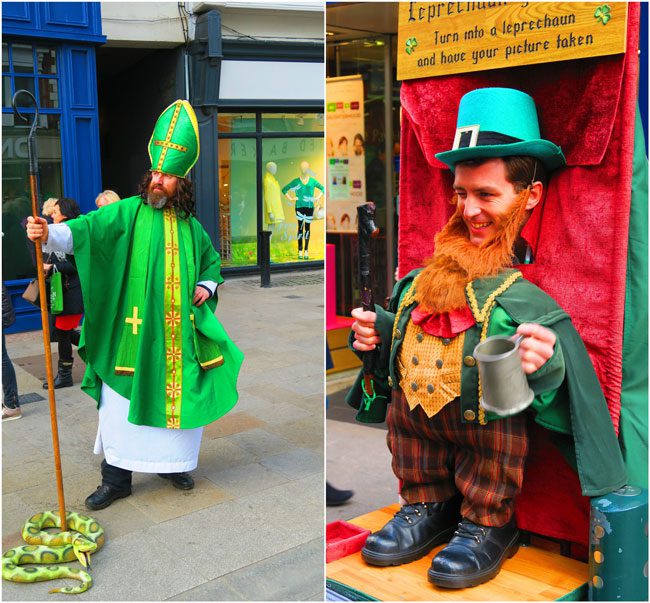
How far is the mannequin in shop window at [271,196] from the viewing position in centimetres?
1325

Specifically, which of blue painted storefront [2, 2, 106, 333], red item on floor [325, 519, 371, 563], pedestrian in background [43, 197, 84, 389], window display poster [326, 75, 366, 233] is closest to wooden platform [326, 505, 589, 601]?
red item on floor [325, 519, 371, 563]

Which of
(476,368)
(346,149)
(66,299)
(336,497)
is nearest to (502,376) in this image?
(476,368)

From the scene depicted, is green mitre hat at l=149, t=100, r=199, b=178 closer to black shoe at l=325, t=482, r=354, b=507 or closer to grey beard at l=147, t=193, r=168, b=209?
grey beard at l=147, t=193, r=168, b=209

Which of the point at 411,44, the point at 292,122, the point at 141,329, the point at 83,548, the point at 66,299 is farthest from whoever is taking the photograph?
the point at 292,122

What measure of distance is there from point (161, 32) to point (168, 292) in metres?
8.01

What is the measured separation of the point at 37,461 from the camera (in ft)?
16.9

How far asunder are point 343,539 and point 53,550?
69.6 inches

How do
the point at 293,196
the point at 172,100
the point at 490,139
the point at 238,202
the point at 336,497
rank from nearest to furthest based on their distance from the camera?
the point at 490,139 < the point at 336,497 < the point at 172,100 < the point at 238,202 < the point at 293,196


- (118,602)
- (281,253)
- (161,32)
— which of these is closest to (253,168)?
(281,253)

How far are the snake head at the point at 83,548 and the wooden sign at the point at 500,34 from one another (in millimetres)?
2562

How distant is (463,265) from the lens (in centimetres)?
244

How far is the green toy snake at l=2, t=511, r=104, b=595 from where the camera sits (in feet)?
11.9

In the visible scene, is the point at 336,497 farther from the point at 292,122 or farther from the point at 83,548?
the point at 292,122

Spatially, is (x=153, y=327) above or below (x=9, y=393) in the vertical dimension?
above
